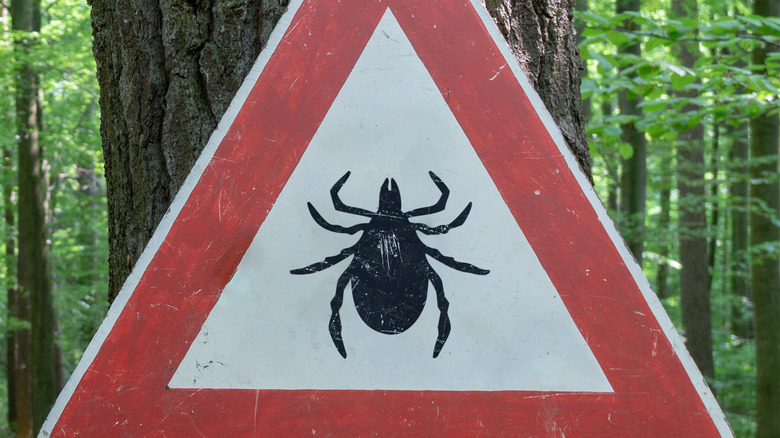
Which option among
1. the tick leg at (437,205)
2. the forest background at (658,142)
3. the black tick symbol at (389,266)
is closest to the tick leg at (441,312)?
the black tick symbol at (389,266)

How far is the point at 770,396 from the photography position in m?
7.61

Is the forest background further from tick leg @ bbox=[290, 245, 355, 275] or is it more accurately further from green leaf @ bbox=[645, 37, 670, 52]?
tick leg @ bbox=[290, 245, 355, 275]

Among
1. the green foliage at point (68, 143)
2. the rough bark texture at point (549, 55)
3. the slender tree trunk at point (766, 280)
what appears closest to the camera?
the rough bark texture at point (549, 55)

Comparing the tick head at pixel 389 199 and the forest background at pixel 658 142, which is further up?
the tick head at pixel 389 199

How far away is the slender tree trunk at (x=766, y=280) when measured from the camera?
25.0ft

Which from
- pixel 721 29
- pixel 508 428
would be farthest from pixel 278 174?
pixel 721 29

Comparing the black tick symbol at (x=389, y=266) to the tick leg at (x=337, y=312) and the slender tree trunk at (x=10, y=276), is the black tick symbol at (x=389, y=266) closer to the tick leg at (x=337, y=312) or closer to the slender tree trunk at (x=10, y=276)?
the tick leg at (x=337, y=312)

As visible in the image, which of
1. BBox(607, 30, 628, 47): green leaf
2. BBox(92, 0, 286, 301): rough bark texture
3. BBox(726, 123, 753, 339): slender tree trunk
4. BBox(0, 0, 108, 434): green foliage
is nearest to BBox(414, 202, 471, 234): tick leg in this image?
BBox(92, 0, 286, 301): rough bark texture

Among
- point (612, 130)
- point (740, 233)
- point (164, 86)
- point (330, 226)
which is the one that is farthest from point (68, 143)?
point (740, 233)

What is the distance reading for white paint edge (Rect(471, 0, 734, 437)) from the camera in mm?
1173

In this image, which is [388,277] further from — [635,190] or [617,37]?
[635,190]

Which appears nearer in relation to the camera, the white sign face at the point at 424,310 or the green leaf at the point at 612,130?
the white sign face at the point at 424,310

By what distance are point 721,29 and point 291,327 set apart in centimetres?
387

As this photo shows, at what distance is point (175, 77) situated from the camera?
4.85 feet
